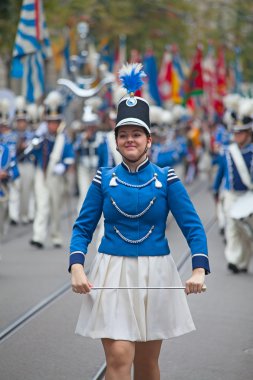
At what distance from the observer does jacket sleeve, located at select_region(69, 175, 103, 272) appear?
5328mm

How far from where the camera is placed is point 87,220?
17.7ft

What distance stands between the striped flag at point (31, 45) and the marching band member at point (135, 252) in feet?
33.0

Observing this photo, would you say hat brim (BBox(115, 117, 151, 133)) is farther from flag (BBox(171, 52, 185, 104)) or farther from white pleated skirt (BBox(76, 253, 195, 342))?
flag (BBox(171, 52, 185, 104))

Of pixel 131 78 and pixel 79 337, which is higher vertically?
pixel 131 78

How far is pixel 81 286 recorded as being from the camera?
5.07 meters

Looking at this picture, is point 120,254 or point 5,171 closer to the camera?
point 120,254

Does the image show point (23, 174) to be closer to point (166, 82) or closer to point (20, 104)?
point (20, 104)

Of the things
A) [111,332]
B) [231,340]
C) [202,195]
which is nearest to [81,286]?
[111,332]

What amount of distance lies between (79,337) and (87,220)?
8.69 ft

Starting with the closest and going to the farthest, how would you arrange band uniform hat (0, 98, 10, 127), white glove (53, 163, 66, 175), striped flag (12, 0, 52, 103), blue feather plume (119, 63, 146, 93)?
blue feather plume (119, 63, 146, 93) < white glove (53, 163, 66, 175) < striped flag (12, 0, 52, 103) < band uniform hat (0, 98, 10, 127)

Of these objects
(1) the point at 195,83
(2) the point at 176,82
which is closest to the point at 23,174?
(1) the point at 195,83

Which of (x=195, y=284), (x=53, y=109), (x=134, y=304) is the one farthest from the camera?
(x=53, y=109)

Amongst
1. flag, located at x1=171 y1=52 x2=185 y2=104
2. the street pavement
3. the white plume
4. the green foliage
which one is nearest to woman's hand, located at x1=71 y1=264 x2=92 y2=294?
the street pavement

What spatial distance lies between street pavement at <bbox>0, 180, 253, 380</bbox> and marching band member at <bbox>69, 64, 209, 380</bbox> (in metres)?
1.44
